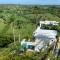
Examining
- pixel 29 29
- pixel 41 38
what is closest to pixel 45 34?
pixel 41 38

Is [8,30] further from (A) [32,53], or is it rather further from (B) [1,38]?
(A) [32,53]

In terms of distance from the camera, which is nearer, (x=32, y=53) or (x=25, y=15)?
(x=32, y=53)

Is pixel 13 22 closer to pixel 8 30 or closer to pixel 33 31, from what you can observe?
pixel 8 30

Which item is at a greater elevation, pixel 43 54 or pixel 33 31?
pixel 33 31

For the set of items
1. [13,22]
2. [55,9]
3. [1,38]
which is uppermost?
[55,9]

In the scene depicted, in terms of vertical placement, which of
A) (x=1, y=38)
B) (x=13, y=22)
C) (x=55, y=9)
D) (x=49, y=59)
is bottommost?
(x=49, y=59)

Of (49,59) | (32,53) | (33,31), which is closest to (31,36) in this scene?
(33,31)

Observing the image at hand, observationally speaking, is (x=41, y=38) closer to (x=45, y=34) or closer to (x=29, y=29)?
(x=45, y=34)

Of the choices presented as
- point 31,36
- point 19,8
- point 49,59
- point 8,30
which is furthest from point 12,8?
point 49,59

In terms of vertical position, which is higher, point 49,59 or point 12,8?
point 12,8
